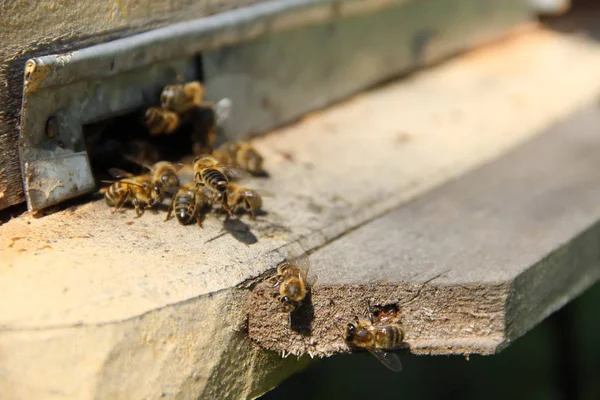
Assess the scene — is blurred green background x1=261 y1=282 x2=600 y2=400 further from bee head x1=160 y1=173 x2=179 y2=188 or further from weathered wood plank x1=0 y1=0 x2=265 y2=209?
weathered wood plank x1=0 y1=0 x2=265 y2=209

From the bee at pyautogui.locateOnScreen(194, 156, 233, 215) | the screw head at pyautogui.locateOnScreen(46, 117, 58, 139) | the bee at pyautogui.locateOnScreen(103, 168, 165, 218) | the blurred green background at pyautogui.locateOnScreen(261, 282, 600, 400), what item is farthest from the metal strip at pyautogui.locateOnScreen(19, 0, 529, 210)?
the blurred green background at pyautogui.locateOnScreen(261, 282, 600, 400)

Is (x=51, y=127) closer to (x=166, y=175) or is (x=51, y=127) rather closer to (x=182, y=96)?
(x=166, y=175)

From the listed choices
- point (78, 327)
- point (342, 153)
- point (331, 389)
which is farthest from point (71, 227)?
point (331, 389)

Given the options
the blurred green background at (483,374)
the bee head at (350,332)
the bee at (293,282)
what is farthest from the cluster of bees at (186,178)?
the blurred green background at (483,374)

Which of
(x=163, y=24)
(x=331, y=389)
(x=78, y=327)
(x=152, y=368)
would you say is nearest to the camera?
(x=78, y=327)

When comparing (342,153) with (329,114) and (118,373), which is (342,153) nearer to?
(329,114)

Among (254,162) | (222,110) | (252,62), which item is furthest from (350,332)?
(252,62)
